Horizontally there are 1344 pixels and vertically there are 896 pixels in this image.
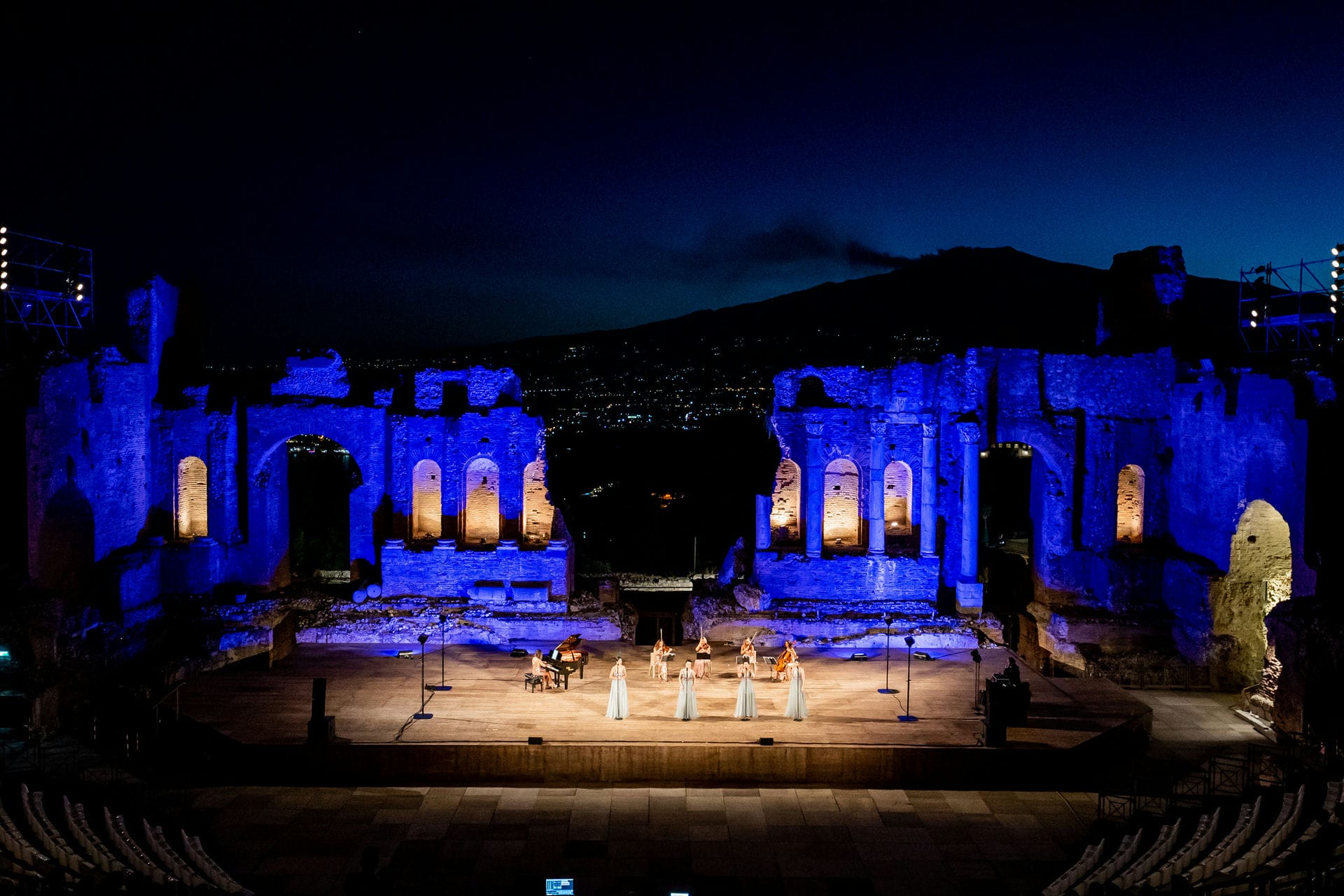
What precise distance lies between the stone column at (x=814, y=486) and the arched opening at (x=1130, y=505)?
8.59 m

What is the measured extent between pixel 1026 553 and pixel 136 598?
30.7m

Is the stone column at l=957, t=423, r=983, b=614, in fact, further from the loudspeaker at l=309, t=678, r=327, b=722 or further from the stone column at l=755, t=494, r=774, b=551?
the loudspeaker at l=309, t=678, r=327, b=722

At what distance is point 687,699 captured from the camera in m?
21.3

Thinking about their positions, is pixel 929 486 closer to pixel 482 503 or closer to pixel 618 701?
pixel 618 701

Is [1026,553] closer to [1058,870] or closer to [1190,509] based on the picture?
[1190,509]

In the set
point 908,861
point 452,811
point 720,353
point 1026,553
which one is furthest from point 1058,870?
point 720,353

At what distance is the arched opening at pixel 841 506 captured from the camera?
29.8 m

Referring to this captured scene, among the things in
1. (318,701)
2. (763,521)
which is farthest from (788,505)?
(318,701)

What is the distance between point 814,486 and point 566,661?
8820mm

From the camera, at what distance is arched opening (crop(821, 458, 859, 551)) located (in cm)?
2983

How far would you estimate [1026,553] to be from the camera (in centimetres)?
4112

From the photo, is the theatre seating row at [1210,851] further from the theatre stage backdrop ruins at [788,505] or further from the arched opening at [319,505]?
the arched opening at [319,505]

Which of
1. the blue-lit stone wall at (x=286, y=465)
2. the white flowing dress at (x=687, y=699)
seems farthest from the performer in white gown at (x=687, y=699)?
the blue-lit stone wall at (x=286, y=465)

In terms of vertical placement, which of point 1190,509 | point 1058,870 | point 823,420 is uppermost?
point 823,420
